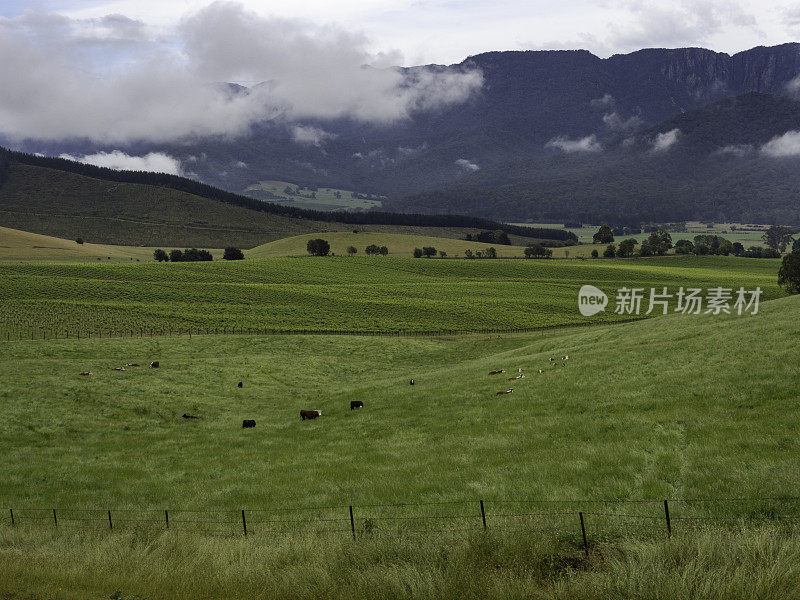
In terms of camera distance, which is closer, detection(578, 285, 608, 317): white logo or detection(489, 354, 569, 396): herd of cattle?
detection(489, 354, 569, 396): herd of cattle

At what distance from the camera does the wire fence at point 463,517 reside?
1350 cm

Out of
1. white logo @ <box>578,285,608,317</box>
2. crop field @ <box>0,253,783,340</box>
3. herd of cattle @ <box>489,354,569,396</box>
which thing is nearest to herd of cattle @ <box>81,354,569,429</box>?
herd of cattle @ <box>489,354,569,396</box>

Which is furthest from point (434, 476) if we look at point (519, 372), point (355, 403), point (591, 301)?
Result: point (591, 301)

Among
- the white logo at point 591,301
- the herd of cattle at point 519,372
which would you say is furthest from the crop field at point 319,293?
the herd of cattle at point 519,372

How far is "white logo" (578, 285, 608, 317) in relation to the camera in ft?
368

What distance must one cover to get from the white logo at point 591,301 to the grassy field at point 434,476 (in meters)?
63.2

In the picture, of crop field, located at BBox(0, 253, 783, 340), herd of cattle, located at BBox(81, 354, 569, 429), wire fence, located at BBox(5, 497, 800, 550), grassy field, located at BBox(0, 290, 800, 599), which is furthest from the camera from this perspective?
crop field, located at BBox(0, 253, 783, 340)

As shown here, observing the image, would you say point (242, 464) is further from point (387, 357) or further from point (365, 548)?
point (387, 357)

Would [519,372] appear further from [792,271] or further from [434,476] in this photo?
[792,271]

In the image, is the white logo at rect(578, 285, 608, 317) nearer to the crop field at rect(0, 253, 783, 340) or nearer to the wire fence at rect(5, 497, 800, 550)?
the crop field at rect(0, 253, 783, 340)

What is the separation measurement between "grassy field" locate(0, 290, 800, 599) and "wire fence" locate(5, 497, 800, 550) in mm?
98

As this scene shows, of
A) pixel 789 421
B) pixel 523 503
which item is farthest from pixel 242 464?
pixel 789 421

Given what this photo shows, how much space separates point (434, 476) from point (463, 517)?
197 inches

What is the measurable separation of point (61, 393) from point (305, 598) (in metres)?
36.1
